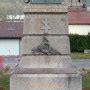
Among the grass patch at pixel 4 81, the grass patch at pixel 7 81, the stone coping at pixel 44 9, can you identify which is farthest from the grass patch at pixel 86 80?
the stone coping at pixel 44 9

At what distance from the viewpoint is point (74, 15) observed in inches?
3051

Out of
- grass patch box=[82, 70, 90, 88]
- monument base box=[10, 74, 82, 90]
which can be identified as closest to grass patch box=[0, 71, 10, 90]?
grass patch box=[82, 70, 90, 88]

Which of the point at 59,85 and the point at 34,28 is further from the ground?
the point at 34,28

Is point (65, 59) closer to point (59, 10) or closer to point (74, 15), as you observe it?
point (59, 10)

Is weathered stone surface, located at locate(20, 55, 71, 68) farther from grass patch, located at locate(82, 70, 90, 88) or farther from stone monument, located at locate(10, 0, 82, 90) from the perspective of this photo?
grass patch, located at locate(82, 70, 90, 88)

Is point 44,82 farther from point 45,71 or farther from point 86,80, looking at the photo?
point 86,80

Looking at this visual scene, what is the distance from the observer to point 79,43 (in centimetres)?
6700

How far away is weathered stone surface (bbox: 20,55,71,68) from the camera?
18.2 meters

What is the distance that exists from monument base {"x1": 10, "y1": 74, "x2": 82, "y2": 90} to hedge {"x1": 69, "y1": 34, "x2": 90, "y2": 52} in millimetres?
48654

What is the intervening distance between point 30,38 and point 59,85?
170 cm

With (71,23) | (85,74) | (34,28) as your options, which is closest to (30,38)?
(34,28)

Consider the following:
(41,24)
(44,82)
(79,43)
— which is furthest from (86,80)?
(79,43)

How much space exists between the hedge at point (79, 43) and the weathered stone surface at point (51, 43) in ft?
158

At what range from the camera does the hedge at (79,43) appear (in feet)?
219
